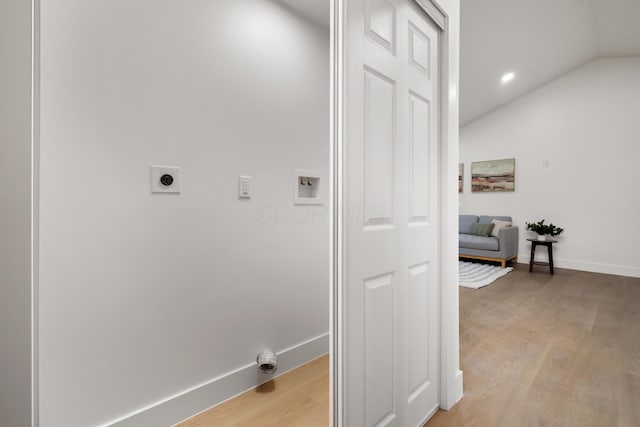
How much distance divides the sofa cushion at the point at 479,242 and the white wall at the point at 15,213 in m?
5.84

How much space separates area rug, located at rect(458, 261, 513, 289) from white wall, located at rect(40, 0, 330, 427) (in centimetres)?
306

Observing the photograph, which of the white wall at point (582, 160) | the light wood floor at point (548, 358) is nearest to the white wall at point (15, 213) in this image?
the light wood floor at point (548, 358)

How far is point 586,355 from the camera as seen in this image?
2271 millimetres

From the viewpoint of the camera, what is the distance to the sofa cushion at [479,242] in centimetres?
532

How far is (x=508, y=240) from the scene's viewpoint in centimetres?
534

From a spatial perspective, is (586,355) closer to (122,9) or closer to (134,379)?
(134,379)

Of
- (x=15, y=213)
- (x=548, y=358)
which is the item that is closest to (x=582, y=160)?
(x=548, y=358)

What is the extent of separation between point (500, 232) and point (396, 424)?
15.6 ft

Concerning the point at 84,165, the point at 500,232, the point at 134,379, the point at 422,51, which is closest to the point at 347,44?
the point at 422,51

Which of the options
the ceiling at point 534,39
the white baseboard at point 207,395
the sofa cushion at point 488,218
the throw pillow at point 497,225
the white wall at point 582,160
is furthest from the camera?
the sofa cushion at point 488,218

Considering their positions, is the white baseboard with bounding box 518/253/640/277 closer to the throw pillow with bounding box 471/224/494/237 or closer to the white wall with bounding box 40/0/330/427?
the throw pillow with bounding box 471/224/494/237

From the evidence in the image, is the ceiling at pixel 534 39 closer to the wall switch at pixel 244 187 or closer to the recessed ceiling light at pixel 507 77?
the recessed ceiling light at pixel 507 77

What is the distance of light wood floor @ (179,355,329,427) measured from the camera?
60.9 inches

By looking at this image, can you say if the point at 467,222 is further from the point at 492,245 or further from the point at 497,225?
the point at 492,245
